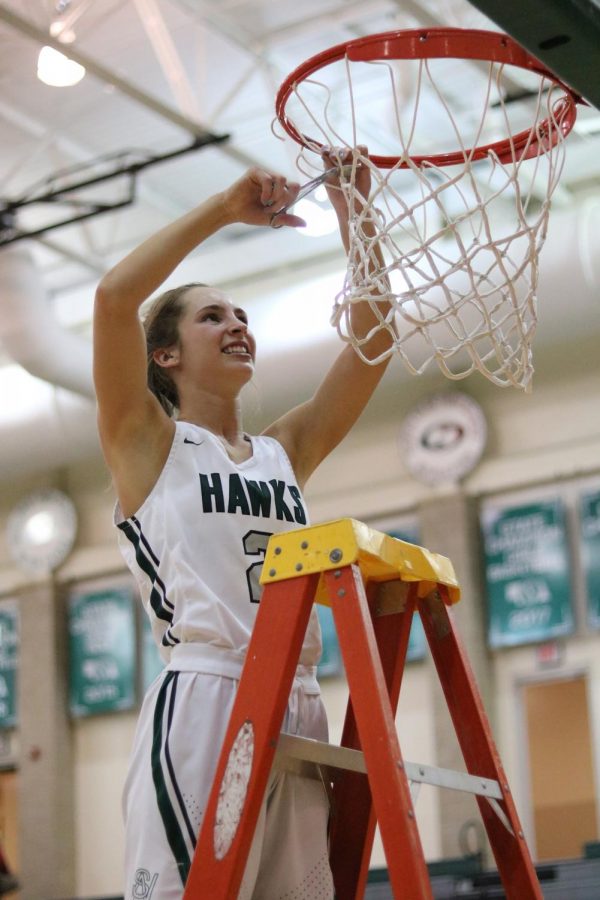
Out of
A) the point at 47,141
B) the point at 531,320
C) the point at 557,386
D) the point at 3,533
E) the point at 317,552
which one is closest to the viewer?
the point at 317,552

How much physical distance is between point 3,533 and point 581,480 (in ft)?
18.2

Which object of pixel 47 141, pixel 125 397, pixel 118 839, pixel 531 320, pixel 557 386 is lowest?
pixel 118 839

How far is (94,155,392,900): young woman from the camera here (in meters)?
2.72

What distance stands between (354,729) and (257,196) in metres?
1.17

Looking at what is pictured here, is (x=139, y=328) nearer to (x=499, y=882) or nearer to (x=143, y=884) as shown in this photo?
(x=143, y=884)

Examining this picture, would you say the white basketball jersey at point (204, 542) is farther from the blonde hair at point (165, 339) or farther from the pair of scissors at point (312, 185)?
the pair of scissors at point (312, 185)

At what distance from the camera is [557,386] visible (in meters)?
10.2

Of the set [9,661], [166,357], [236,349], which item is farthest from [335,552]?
[9,661]

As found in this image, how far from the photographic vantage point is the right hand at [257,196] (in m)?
2.94

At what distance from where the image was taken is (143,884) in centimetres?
266

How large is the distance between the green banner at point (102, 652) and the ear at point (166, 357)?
8.36m

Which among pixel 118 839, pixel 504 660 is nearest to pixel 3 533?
pixel 118 839

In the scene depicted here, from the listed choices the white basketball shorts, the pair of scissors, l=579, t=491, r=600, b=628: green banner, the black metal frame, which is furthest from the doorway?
the white basketball shorts

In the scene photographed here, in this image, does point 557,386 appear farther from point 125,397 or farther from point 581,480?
point 125,397
